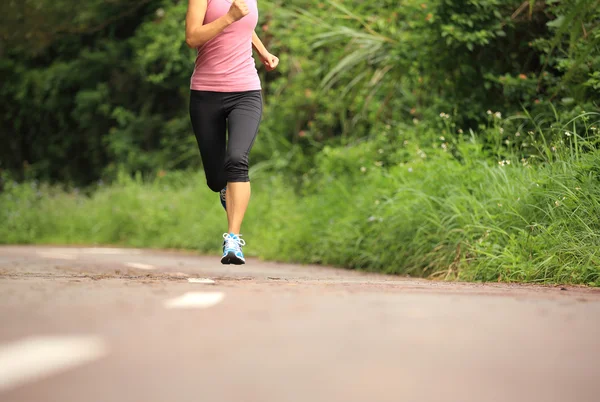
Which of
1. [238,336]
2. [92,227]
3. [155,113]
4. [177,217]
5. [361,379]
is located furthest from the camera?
[155,113]

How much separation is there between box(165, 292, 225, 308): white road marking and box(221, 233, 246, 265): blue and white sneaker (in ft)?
6.47

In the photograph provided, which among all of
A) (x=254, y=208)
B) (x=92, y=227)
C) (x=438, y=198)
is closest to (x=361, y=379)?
(x=438, y=198)

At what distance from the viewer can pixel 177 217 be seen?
15.4 meters

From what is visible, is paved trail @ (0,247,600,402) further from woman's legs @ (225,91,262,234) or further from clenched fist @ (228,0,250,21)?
clenched fist @ (228,0,250,21)

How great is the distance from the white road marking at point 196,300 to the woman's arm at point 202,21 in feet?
8.07

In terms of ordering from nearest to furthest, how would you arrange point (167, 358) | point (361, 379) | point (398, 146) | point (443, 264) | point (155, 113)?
1. point (361, 379)
2. point (167, 358)
3. point (443, 264)
4. point (398, 146)
5. point (155, 113)

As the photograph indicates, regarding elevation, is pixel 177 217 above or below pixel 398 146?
below

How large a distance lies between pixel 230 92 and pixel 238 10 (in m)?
0.68

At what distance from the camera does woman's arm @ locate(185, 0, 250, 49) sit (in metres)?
6.02

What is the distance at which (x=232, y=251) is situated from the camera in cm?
619

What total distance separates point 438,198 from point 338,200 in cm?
260

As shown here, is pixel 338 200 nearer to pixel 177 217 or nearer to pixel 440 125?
pixel 440 125

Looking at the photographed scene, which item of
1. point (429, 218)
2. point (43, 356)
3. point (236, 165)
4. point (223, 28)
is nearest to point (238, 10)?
point (223, 28)

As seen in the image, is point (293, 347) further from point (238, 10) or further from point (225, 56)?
point (225, 56)
